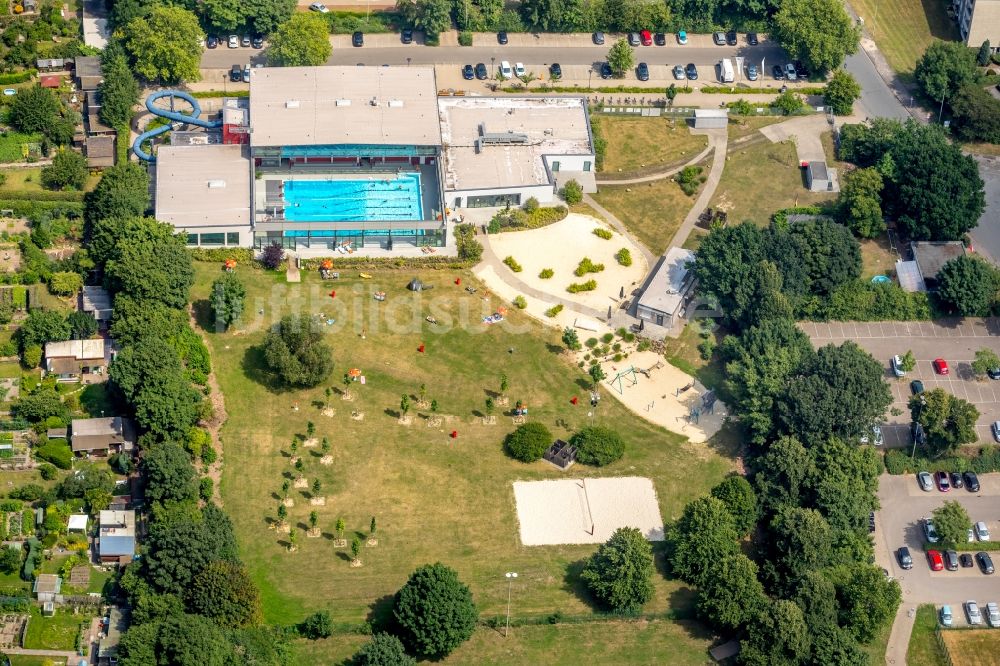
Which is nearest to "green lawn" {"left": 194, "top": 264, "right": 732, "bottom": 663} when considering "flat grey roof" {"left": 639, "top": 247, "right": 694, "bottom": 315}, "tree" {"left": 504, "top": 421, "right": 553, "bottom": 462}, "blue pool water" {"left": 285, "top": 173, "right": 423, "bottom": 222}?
"tree" {"left": 504, "top": 421, "right": 553, "bottom": 462}

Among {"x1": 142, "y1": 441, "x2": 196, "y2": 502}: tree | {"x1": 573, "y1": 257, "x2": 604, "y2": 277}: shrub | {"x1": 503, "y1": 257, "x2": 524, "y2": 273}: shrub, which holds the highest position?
{"x1": 503, "y1": 257, "x2": 524, "y2": 273}: shrub

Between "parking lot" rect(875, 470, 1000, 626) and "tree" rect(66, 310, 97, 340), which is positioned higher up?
"tree" rect(66, 310, 97, 340)

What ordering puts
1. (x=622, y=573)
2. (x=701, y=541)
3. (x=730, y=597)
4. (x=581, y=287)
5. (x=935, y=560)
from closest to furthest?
1. (x=730, y=597)
2. (x=622, y=573)
3. (x=701, y=541)
4. (x=935, y=560)
5. (x=581, y=287)

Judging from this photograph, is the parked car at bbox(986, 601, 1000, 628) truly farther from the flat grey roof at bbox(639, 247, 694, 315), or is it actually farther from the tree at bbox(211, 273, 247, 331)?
the tree at bbox(211, 273, 247, 331)

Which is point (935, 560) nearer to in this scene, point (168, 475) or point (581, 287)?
point (581, 287)

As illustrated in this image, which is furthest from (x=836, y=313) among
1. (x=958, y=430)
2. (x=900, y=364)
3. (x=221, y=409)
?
(x=221, y=409)

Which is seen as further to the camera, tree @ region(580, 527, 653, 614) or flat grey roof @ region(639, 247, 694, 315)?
flat grey roof @ region(639, 247, 694, 315)

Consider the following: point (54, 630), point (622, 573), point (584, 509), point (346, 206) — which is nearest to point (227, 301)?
point (346, 206)

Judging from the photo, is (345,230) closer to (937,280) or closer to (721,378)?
(721,378)
